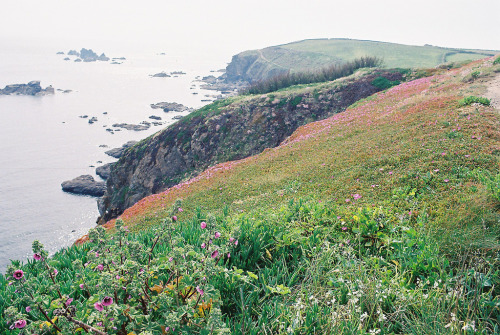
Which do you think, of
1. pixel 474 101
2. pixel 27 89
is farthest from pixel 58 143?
pixel 474 101

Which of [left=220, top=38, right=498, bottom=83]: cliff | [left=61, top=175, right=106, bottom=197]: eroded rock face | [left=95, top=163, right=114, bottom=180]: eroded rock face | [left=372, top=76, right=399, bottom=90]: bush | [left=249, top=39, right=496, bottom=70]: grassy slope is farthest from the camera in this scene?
[left=220, top=38, right=498, bottom=83]: cliff

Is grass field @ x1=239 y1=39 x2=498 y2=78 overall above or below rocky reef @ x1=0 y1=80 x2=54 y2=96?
above

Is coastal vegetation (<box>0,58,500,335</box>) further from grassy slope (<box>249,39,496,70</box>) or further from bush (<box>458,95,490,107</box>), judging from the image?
grassy slope (<box>249,39,496,70</box>)

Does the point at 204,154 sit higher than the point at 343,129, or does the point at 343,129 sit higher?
the point at 343,129

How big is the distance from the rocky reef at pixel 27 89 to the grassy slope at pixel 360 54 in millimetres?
119924

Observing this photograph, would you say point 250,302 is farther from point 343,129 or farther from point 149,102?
point 149,102

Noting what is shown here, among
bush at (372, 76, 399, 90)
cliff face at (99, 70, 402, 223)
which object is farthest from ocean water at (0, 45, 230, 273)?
bush at (372, 76, 399, 90)

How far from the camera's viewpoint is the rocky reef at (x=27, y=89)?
134m

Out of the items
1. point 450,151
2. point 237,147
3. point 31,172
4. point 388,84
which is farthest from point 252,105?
point 31,172

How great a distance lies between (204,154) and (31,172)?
48.7m

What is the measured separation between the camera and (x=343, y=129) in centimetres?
2106

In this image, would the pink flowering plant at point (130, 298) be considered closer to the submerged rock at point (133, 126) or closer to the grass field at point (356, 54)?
the submerged rock at point (133, 126)

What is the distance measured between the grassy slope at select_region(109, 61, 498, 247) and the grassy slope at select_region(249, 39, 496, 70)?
103 m

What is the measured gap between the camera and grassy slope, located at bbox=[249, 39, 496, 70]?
378 ft
